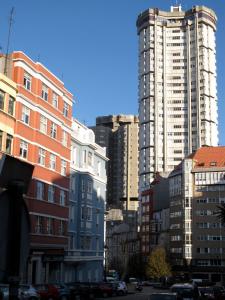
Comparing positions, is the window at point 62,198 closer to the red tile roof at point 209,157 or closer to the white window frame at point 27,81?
the white window frame at point 27,81

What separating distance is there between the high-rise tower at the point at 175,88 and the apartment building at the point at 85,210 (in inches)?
4037

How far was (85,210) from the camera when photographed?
61.0 metres

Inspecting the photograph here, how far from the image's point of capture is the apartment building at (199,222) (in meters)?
115

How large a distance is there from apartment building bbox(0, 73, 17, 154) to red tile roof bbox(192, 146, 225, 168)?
82.4 metres

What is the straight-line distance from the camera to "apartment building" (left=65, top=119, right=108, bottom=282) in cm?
5770

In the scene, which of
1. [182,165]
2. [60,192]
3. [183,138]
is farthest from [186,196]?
[60,192]

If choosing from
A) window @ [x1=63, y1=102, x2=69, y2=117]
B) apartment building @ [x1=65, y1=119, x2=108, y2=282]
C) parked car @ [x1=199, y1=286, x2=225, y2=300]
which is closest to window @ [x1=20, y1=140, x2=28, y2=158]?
window @ [x1=63, y1=102, x2=69, y2=117]

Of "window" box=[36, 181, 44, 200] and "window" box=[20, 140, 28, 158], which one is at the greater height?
"window" box=[20, 140, 28, 158]

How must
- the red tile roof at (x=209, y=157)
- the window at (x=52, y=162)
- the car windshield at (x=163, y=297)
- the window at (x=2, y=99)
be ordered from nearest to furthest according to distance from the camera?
the car windshield at (x=163, y=297), the window at (x=2, y=99), the window at (x=52, y=162), the red tile roof at (x=209, y=157)

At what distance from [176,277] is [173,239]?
1069 cm

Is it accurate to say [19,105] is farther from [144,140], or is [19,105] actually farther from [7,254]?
[144,140]

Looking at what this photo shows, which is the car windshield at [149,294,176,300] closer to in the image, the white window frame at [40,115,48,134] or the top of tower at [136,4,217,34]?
the white window frame at [40,115,48,134]

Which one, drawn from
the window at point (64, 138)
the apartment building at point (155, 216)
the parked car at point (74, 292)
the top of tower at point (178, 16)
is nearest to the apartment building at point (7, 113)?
the window at point (64, 138)

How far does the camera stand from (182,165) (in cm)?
12125
